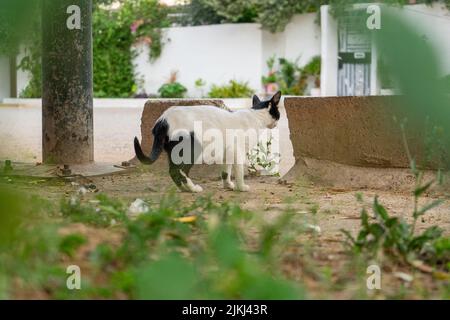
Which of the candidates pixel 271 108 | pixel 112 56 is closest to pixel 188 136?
pixel 271 108

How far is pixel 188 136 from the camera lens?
4785 millimetres

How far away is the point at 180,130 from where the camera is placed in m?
4.79

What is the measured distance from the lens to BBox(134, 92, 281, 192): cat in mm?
4797

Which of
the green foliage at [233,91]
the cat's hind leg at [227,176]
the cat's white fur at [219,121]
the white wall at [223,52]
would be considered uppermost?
the white wall at [223,52]

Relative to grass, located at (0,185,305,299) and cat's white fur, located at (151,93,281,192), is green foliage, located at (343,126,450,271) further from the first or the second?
cat's white fur, located at (151,93,281,192)

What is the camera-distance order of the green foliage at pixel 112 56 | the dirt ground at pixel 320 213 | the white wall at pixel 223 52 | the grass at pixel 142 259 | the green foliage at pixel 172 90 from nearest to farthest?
the grass at pixel 142 259 → the dirt ground at pixel 320 213 → the white wall at pixel 223 52 → the green foliage at pixel 172 90 → the green foliage at pixel 112 56

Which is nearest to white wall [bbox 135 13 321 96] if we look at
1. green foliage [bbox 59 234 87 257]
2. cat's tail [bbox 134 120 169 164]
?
cat's tail [bbox 134 120 169 164]

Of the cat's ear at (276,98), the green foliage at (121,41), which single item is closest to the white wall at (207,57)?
the green foliage at (121,41)

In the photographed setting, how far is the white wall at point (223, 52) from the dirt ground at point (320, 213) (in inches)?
502

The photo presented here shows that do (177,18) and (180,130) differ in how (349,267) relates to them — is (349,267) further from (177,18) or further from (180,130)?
(177,18)

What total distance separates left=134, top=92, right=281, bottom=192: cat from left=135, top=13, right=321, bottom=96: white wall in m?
13.3

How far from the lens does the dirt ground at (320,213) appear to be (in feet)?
6.53

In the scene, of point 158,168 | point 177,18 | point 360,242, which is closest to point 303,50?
point 177,18

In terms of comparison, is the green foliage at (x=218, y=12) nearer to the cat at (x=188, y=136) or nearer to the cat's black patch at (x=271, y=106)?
the cat's black patch at (x=271, y=106)
